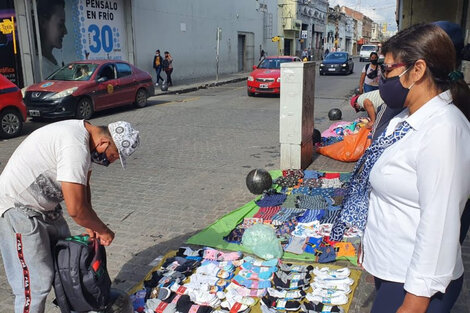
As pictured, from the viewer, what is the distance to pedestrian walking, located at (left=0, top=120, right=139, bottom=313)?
8.25 feet

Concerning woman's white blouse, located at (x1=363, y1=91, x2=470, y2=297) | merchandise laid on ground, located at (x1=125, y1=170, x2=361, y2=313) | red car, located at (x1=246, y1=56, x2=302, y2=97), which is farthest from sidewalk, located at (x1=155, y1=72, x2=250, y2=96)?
woman's white blouse, located at (x1=363, y1=91, x2=470, y2=297)

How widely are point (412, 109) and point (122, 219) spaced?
436 cm

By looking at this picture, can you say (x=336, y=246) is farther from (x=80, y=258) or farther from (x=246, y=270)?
(x=80, y=258)

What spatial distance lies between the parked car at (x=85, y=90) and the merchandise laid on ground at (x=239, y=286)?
29.3ft

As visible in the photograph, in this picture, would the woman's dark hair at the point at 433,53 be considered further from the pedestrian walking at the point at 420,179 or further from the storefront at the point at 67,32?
the storefront at the point at 67,32

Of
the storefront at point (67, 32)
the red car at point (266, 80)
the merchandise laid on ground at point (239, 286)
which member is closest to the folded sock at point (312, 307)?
the merchandise laid on ground at point (239, 286)

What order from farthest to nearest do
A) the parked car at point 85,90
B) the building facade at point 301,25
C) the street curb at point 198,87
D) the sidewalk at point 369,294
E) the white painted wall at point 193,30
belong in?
the building facade at point 301,25, the white painted wall at point 193,30, the street curb at point 198,87, the parked car at point 85,90, the sidewalk at point 369,294

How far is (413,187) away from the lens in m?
1.64

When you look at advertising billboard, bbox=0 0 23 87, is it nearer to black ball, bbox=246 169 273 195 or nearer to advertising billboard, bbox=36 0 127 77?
advertising billboard, bbox=36 0 127 77

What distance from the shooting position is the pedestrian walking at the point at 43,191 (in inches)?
99.0

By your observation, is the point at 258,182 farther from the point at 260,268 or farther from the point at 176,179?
the point at 260,268

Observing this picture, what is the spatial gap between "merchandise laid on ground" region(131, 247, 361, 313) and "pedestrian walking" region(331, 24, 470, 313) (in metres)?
1.72

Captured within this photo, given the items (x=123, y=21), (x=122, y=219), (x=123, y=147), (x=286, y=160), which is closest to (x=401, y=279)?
(x=123, y=147)

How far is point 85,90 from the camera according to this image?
12383mm
